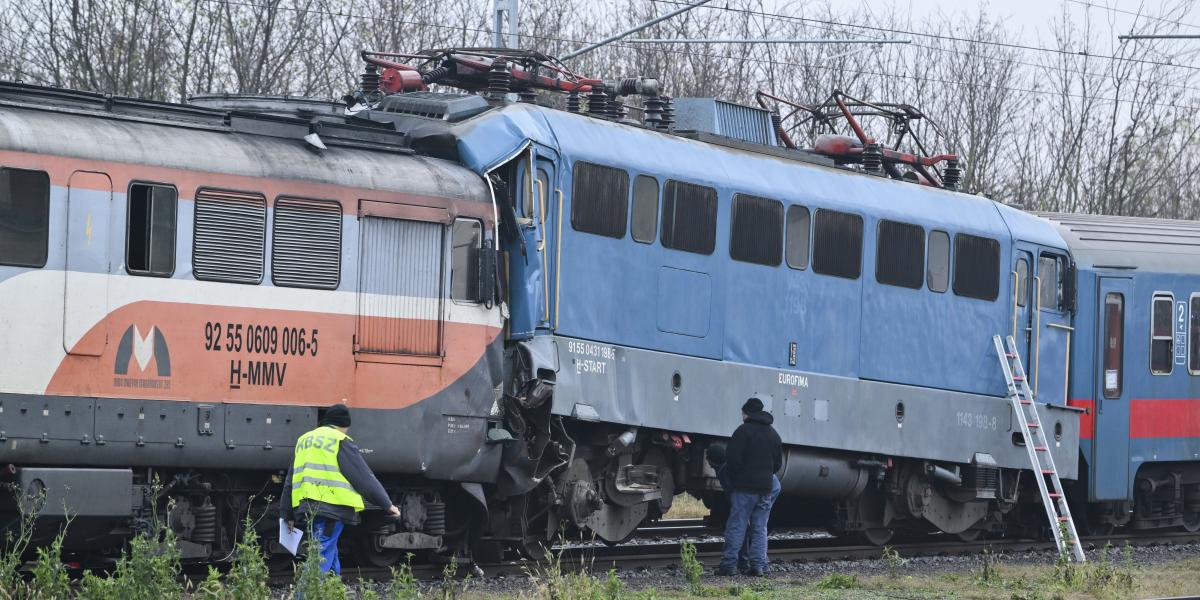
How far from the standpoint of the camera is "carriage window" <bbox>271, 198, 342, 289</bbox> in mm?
12602

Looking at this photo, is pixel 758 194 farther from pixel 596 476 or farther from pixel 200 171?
pixel 200 171

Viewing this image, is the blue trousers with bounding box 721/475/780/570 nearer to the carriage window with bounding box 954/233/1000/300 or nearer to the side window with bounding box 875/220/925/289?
the side window with bounding box 875/220/925/289

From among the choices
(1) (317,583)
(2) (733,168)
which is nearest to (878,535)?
(2) (733,168)

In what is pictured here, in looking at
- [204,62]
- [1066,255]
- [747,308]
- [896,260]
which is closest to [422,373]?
[747,308]

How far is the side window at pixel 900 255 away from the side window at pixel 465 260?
215 inches

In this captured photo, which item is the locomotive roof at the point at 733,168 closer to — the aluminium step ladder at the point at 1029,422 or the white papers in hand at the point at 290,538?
the aluminium step ladder at the point at 1029,422

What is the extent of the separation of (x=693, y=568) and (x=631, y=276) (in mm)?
A: 2787

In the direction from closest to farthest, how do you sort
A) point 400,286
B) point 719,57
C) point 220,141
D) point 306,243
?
1. point 220,141
2. point 306,243
3. point 400,286
4. point 719,57

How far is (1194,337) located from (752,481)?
8.85 meters

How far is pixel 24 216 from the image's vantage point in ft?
37.0

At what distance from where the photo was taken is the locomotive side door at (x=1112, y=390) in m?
20.5

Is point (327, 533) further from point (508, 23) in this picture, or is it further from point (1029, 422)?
point (508, 23)

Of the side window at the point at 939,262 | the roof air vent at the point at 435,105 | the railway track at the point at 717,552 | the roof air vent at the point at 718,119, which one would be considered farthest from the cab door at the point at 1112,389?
the roof air vent at the point at 435,105

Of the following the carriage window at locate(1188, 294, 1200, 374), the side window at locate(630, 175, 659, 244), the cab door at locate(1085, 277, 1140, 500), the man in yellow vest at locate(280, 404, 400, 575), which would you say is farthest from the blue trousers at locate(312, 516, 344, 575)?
the carriage window at locate(1188, 294, 1200, 374)
